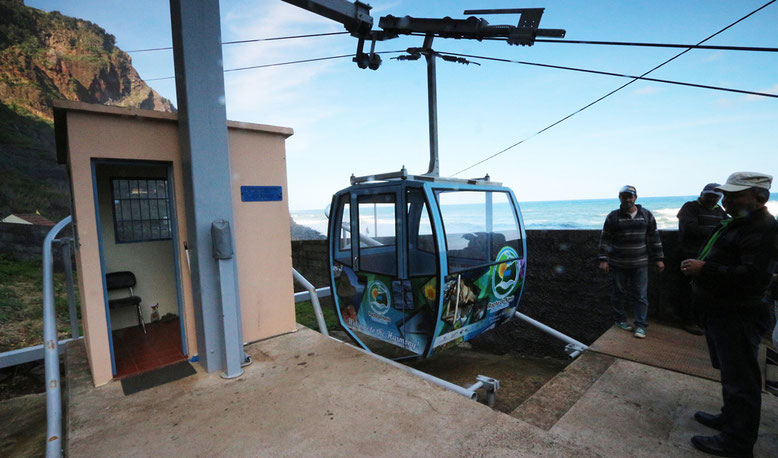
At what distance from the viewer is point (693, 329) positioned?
465cm

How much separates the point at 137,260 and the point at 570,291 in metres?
6.57

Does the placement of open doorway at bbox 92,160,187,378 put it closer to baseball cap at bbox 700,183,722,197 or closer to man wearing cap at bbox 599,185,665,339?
man wearing cap at bbox 599,185,665,339

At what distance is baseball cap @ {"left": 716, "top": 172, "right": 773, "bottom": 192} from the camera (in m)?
2.34

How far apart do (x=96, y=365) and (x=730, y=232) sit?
515cm

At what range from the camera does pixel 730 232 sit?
2447 millimetres

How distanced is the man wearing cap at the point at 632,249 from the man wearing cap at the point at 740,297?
203 cm

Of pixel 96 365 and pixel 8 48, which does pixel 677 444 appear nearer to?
pixel 96 365

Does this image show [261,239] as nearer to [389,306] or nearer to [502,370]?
[389,306]

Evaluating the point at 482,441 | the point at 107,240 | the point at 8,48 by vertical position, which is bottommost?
the point at 482,441

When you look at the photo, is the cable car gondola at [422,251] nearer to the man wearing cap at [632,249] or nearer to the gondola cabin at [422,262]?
the gondola cabin at [422,262]

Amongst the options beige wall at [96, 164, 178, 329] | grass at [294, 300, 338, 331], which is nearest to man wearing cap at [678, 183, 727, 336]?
beige wall at [96, 164, 178, 329]

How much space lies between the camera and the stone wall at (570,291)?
508 centimetres

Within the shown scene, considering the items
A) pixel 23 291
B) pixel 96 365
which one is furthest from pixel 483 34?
pixel 23 291

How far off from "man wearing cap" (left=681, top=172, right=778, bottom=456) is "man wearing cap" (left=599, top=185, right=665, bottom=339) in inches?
79.9
